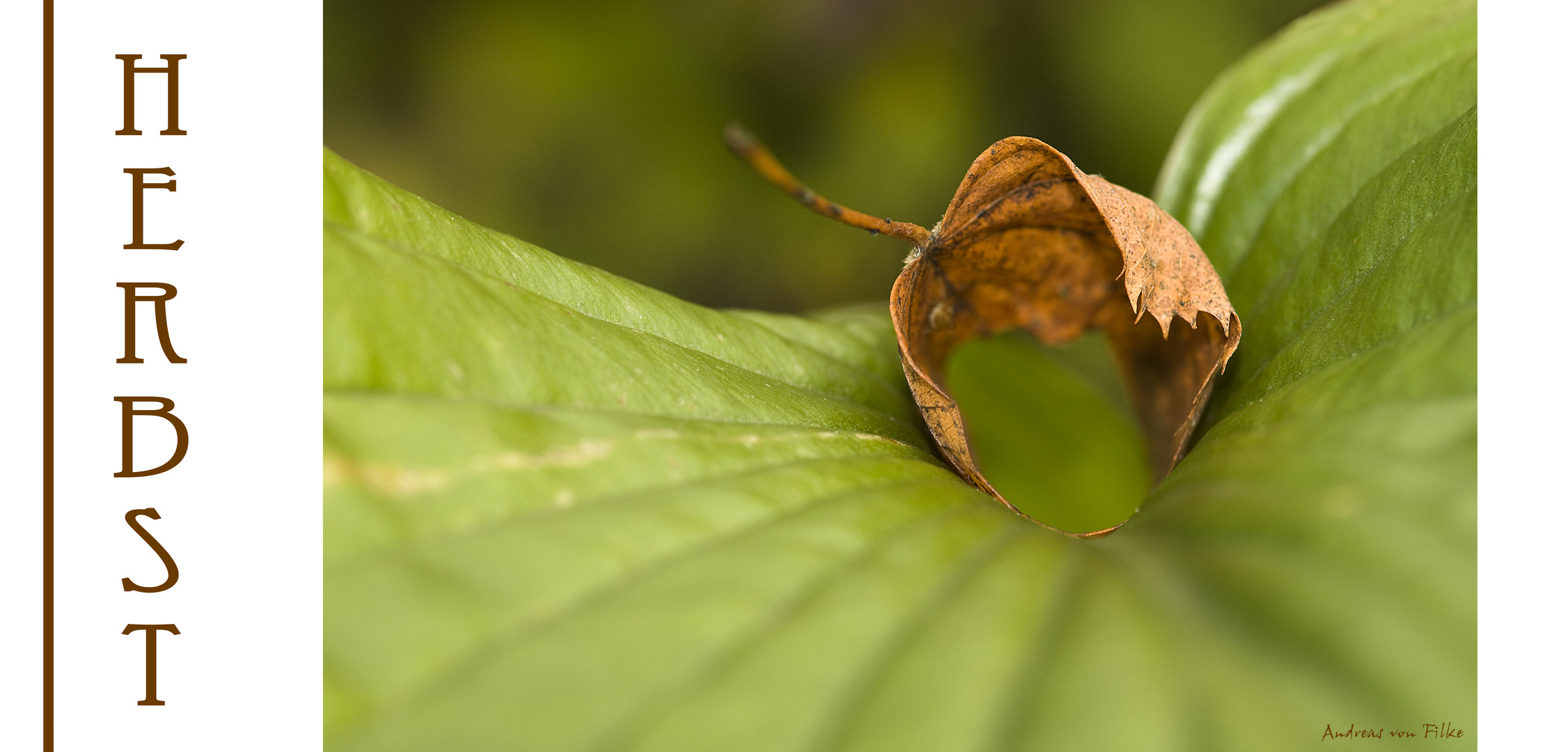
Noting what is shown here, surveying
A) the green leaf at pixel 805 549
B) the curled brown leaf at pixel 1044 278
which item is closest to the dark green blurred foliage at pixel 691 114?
the curled brown leaf at pixel 1044 278

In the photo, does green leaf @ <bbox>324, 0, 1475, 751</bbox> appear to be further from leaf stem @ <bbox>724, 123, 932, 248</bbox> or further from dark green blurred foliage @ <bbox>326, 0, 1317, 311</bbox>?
dark green blurred foliage @ <bbox>326, 0, 1317, 311</bbox>

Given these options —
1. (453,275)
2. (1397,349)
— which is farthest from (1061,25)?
(453,275)

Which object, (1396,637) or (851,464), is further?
(851,464)

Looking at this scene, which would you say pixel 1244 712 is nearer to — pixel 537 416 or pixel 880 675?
pixel 880 675
